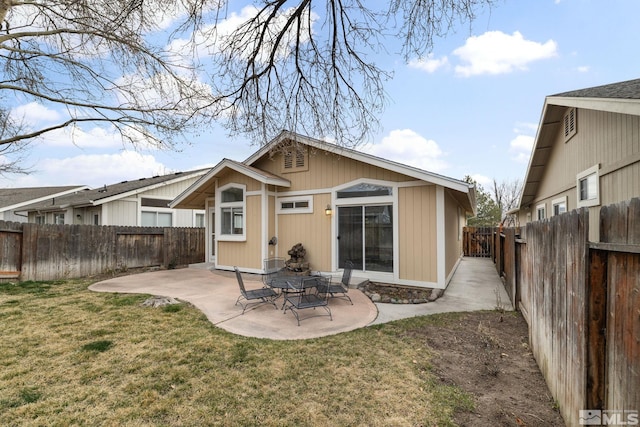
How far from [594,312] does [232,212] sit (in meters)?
9.62

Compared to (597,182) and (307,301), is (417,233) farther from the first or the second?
(597,182)

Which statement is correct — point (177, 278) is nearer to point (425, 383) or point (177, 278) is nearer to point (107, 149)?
point (107, 149)

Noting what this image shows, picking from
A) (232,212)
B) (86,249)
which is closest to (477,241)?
(232,212)

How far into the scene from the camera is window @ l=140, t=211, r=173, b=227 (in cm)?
1529

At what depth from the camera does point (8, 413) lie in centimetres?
276

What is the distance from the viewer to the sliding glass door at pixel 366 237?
26.9ft

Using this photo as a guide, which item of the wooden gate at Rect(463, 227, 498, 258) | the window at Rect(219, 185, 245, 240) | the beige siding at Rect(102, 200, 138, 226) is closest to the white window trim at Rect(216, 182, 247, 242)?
the window at Rect(219, 185, 245, 240)

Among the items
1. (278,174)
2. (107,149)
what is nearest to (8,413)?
(107,149)

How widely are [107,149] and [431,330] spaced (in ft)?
30.8

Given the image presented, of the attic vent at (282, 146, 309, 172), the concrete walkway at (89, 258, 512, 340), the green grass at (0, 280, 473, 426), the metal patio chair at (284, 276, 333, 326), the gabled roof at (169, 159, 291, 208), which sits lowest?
the concrete walkway at (89, 258, 512, 340)

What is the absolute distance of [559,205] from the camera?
9.11 m

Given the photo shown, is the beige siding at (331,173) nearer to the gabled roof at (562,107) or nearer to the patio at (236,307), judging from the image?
the patio at (236,307)

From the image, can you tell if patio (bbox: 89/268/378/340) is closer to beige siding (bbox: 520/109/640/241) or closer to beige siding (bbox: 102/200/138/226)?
beige siding (bbox: 520/109/640/241)

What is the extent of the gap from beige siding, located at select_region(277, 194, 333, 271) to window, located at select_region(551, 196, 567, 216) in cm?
656
